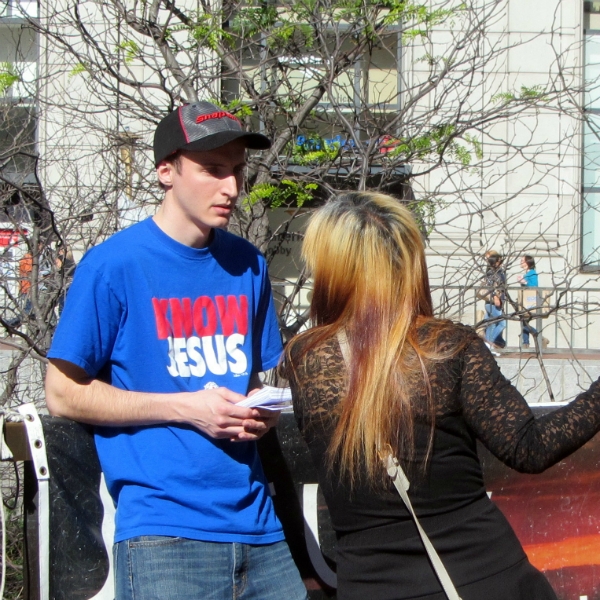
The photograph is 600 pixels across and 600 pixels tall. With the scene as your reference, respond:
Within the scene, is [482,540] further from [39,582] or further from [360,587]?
[39,582]

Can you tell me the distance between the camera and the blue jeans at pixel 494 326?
533 cm

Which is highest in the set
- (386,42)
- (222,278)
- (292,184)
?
(386,42)

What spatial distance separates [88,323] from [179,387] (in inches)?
12.5

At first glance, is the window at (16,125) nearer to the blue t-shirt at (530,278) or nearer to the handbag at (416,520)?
the handbag at (416,520)

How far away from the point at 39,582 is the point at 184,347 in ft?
3.16

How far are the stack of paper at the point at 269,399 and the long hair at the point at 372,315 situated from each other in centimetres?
13

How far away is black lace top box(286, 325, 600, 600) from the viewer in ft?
6.74

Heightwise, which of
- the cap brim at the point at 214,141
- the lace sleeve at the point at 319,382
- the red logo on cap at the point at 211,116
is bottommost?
the lace sleeve at the point at 319,382

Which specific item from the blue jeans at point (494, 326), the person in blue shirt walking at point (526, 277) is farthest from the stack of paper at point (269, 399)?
the person in blue shirt walking at point (526, 277)

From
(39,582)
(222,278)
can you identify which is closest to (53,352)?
(222,278)

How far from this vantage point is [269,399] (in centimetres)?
230

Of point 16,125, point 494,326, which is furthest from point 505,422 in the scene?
point 16,125

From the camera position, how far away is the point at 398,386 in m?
2.05

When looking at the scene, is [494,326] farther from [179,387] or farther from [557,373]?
[179,387]
